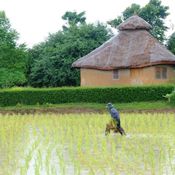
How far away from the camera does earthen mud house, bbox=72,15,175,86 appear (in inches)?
1569

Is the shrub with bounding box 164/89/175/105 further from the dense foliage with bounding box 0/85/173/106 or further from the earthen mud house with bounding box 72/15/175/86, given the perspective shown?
the earthen mud house with bounding box 72/15/175/86

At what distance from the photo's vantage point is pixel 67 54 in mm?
46844

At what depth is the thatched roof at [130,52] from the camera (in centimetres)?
3962

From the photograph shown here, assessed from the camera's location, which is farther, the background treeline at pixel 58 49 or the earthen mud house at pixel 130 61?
the background treeline at pixel 58 49

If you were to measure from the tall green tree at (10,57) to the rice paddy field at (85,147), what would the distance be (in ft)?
85.9

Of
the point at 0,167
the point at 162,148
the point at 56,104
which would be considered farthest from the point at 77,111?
the point at 0,167

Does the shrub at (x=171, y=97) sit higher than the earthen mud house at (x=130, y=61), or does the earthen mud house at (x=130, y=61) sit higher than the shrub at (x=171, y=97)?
the earthen mud house at (x=130, y=61)

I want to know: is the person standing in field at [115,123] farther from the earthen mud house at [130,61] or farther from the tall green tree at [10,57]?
the tall green tree at [10,57]

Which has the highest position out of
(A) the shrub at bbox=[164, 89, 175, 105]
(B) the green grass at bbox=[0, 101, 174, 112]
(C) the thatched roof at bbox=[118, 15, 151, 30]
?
(C) the thatched roof at bbox=[118, 15, 151, 30]

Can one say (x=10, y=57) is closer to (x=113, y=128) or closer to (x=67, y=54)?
(x=67, y=54)

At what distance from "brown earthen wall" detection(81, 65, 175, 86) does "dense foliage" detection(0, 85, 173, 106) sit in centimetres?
564

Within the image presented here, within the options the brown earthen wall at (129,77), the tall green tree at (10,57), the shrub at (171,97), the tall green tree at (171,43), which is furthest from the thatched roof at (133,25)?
the shrub at (171,97)

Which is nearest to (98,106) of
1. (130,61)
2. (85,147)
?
(130,61)

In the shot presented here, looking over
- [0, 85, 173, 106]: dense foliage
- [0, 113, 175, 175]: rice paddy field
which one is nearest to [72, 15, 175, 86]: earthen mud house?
[0, 85, 173, 106]: dense foliage
